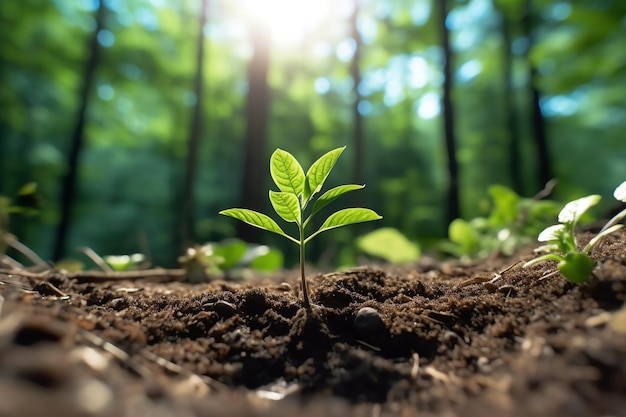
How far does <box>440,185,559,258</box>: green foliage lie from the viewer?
2799mm

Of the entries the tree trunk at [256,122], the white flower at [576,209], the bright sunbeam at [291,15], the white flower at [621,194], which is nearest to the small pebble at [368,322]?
the white flower at [576,209]

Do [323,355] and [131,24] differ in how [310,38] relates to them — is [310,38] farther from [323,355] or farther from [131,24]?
[323,355]

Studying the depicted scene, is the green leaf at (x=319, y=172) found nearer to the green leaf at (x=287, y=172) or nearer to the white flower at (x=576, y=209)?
the green leaf at (x=287, y=172)

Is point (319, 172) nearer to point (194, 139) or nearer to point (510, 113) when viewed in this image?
point (194, 139)

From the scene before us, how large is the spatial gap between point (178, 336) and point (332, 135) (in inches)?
618

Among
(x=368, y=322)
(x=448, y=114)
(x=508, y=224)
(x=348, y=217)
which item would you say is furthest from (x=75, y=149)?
(x=368, y=322)

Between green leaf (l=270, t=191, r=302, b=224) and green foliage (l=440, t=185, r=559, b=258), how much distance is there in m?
1.88

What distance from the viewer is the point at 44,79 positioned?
12.3 metres

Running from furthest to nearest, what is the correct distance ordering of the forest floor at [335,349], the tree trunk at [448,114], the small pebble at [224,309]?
the tree trunk at [448,114] → the small pebble at [224,309] → the forest floor at [335,349]

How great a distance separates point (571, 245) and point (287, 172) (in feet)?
3.08

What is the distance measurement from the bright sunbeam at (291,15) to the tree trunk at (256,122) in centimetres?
29

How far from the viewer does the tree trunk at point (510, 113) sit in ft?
34.6

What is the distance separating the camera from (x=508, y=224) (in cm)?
306

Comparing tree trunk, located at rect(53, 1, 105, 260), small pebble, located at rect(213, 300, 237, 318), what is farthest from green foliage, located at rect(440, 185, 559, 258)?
tree trunk, located at rect(53, 1, 105, 260)
